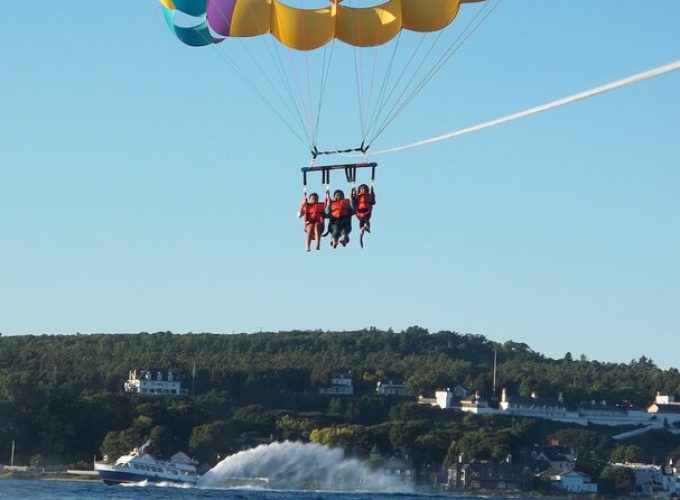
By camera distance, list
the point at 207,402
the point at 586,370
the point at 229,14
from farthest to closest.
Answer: the point at 586,370
the point at 207,402
the point at 229,14

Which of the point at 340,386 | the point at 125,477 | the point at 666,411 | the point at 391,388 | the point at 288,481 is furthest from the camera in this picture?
the point at 666,411

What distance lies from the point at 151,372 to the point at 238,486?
4001 cm

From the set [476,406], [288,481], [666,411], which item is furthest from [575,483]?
[666,411]

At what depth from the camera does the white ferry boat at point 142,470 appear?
241ft

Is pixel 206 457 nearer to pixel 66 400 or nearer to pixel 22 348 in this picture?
pixel 66 400

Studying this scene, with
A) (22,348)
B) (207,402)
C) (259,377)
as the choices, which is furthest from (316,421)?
(22,348)

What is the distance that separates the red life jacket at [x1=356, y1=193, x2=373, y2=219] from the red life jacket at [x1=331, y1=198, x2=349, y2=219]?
0.80 ft

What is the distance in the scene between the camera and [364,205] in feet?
91.8

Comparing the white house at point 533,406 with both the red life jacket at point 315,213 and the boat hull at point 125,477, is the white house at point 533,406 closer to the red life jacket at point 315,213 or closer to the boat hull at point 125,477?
the boat hull at point 125,477

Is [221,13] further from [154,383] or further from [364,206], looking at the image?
[154,383]

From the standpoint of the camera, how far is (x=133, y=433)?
82750 millimetres

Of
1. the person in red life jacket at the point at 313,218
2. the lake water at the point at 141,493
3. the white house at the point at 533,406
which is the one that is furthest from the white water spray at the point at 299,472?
the person in red life jacket at the point at 313,218

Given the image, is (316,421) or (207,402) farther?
(207,402)

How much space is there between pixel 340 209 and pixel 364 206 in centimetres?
45
